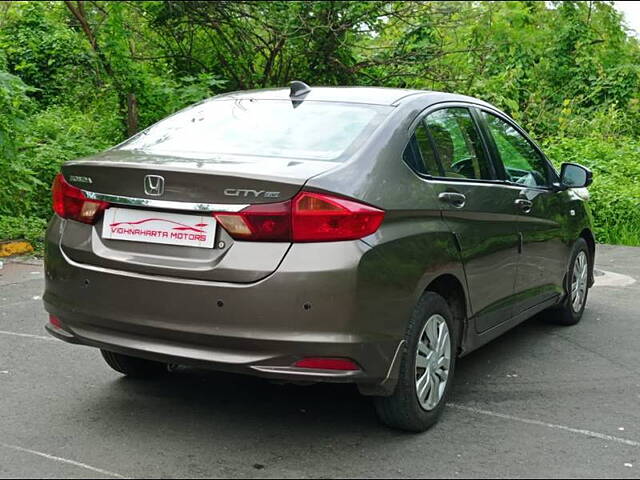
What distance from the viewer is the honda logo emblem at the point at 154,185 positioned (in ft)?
13.3

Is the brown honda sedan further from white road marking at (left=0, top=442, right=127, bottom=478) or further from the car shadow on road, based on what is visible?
white road marking at (left=0, top=442, right=127, bottom=478)

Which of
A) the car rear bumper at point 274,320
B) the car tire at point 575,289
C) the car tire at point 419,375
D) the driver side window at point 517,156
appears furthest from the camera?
the car tire at point 575,289

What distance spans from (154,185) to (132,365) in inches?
57.4

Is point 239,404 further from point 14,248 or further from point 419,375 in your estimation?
point 14,248

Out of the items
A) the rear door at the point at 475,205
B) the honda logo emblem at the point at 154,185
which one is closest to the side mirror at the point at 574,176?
the rear door at the point at 475,205

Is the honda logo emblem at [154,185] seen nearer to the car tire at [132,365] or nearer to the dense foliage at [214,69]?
the car tire at [132,365]

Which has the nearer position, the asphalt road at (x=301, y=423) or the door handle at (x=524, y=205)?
the asphalt road at (x=301, y=423)

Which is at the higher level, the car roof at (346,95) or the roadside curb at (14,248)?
the car roof at (346,95)

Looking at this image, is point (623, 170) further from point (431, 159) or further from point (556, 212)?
point (431, 159)

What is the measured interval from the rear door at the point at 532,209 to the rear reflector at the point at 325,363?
2.02 metres

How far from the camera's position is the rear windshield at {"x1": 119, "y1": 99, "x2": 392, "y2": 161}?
14.4 ft

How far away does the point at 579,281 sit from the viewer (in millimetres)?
6992

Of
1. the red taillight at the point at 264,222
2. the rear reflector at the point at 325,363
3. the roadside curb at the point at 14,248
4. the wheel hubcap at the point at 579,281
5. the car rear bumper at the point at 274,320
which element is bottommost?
the roadside curb at the point at 14,248

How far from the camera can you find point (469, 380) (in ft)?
17.7
